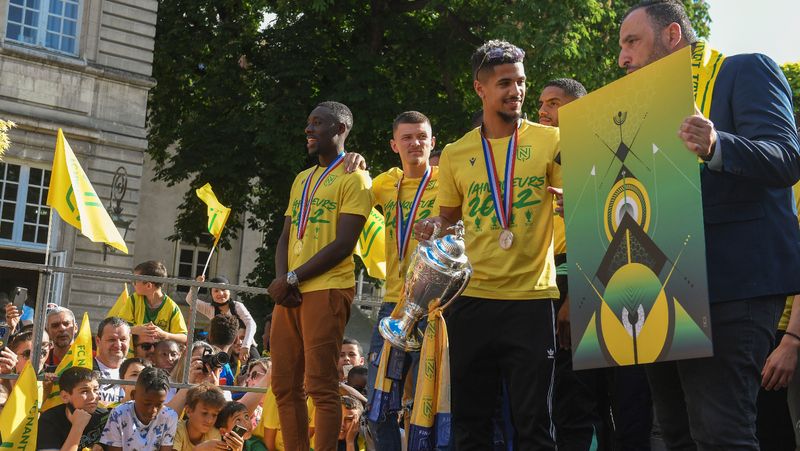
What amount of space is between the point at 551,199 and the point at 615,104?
1.00m

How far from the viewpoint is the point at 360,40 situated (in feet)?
75.0

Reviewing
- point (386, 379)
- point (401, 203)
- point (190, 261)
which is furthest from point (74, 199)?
point (190, 261)

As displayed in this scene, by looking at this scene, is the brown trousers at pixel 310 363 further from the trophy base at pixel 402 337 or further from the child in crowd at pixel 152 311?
the child in crowd at pixel 152 311

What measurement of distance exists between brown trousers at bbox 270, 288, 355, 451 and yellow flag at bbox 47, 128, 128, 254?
5235 mm

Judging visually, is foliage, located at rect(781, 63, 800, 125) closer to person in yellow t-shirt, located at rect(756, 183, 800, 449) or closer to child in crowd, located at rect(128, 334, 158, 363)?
child in crowd, located at rect(128, 334, 158, 363)

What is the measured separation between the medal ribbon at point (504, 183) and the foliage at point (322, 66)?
14.9m

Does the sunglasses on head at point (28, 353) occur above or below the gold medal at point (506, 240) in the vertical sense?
below

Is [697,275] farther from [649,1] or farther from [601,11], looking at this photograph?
[601,11]

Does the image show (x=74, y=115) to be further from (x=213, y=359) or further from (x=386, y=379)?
(x=386, y=379)

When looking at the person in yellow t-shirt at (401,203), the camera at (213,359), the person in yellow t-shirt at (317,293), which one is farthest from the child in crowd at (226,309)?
the person in yellow t-shirt at (317,293)

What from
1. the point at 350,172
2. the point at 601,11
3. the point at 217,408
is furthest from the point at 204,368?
the point at 601,11

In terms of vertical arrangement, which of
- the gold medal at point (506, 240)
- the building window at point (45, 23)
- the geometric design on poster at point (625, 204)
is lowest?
the gold medal at point (506, 240)

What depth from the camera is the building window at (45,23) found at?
20891 mm

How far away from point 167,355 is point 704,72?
6581 millimetres
